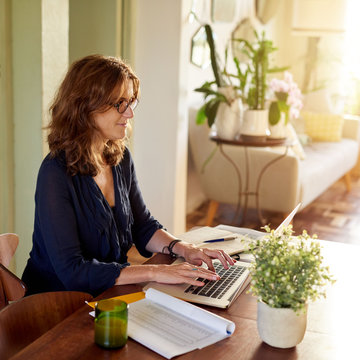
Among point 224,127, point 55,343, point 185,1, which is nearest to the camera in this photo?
point 55,343

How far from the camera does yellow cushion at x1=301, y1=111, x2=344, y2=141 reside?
5.79m

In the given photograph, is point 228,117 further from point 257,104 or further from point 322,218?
point 322,218

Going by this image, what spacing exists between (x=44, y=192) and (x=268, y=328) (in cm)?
76

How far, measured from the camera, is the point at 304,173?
451 cm

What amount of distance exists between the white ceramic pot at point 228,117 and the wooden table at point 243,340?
262cm

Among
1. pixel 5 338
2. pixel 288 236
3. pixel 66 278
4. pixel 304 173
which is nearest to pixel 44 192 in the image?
pixel 66 278

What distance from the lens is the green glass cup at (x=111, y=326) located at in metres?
1.20

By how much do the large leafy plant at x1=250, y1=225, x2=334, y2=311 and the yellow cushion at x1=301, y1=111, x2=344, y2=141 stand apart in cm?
477

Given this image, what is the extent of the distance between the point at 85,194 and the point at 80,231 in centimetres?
11

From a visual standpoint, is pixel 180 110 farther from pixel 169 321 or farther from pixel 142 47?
pixel 169 321

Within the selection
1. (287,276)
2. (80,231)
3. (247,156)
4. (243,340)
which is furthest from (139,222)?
(247,156)

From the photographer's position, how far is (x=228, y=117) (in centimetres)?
408

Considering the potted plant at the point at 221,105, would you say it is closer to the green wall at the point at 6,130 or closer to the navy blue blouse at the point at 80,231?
the green wall at the point at 6,130

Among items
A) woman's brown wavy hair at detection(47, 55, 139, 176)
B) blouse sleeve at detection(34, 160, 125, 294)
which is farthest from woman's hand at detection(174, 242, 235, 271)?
woman's brown wavy hair at detection(47, 55, 139, 176)
